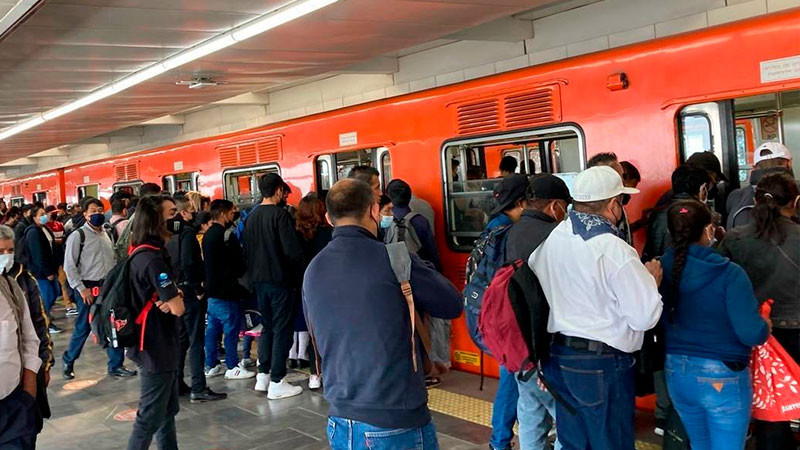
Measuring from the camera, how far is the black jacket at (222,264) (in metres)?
5.79

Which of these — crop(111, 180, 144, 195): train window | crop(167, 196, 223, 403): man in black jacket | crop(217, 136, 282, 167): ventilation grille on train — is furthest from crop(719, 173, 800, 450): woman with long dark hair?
crop(111, 180, 144, 195): train window

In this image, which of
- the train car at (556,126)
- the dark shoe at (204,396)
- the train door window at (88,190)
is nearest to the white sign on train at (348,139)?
the train car at (556,126)

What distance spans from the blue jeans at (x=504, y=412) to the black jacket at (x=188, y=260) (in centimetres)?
284

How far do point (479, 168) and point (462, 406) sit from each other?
6.12ft

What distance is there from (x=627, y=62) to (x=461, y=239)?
6.34 feet

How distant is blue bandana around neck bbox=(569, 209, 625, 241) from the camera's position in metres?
2.69

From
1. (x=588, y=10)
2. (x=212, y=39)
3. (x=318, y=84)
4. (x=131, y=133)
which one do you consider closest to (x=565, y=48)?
(x=588, y=10)

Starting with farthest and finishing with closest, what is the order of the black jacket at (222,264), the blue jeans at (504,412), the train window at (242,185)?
the train window at (242,185), the black jacket at (222,264), the blue jeans at (504,412)

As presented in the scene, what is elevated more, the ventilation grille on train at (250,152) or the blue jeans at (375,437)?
the ventilation grille on train at (250,152)

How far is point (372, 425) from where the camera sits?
2336 mm

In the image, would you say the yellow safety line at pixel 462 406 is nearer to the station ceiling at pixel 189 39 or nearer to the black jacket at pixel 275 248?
the black jacket at pixel 275 248

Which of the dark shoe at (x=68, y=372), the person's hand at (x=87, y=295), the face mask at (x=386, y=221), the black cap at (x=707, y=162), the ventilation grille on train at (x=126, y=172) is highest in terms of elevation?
the ventilation grille on train at (x=126, y=172)

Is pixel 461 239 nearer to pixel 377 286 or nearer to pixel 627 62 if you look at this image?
pixel 627 62

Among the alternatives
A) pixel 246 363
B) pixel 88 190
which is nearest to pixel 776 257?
pixel 246 363
